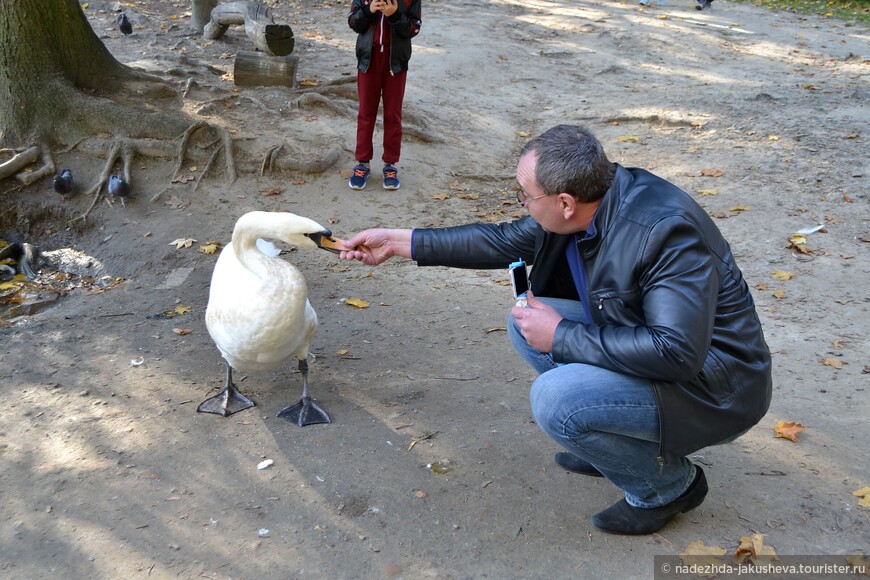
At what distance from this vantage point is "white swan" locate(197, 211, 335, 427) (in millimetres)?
3445

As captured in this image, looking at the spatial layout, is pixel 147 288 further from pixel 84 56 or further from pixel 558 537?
pixel 558 537

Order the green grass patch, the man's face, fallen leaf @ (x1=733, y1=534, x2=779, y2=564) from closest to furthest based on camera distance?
the man's face
fallen leaf @ (x1=733, y1=534, x2=779, y2=564)
the green grass patch

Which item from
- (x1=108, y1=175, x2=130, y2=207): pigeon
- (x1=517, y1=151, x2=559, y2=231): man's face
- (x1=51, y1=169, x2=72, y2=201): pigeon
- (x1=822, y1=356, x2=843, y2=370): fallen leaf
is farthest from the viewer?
(x1=51, y1=169, x2=72, y2=201): pigeon

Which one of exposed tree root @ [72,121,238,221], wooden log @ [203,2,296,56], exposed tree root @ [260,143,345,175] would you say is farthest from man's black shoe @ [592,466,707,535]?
wooden log @ [203,2,296,56]

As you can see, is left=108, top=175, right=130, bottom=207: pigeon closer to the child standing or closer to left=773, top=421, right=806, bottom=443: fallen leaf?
the child standing

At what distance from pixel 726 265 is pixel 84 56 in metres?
6.96

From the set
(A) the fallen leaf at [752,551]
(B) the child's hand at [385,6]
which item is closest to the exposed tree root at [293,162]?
(B) the child's hand at [385,6]

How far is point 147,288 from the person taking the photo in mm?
5488

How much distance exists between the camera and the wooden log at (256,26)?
8.89m

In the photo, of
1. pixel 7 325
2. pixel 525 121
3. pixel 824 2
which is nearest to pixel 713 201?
pixel 525 121

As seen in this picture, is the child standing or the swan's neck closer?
the swan's neck

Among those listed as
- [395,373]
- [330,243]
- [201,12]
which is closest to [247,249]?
[330,243]

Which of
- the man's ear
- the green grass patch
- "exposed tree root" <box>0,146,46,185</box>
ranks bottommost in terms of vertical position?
"exposed tree root" <box>0,146,46,185</box>

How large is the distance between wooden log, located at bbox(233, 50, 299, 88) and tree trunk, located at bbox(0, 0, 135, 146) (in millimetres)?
1779
